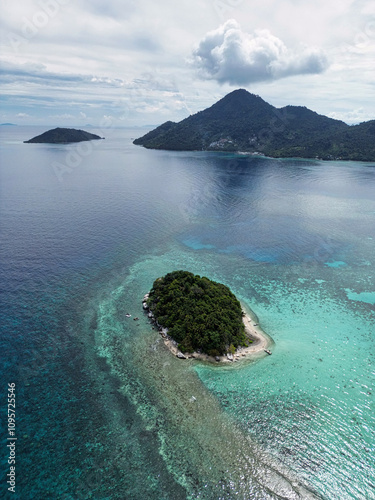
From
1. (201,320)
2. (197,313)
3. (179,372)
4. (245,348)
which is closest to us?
(179,372)

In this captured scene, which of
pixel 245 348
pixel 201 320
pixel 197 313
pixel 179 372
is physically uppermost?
pixel 197 313

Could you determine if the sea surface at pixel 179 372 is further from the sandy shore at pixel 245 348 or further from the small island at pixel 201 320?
the small island at pixel 201 320

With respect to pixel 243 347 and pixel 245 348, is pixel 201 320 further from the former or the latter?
pixel 245 348

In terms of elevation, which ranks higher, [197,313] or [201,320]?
[197,313]

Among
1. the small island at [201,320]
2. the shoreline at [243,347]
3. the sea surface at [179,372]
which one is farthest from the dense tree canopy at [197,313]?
the sea surface at [179,372]

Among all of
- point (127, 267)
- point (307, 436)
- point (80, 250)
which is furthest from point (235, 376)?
point (80, 250)

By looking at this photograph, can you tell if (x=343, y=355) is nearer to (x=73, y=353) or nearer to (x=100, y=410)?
(x=100, y=410)

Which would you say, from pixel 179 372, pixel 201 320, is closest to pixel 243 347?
pixel 201 320
